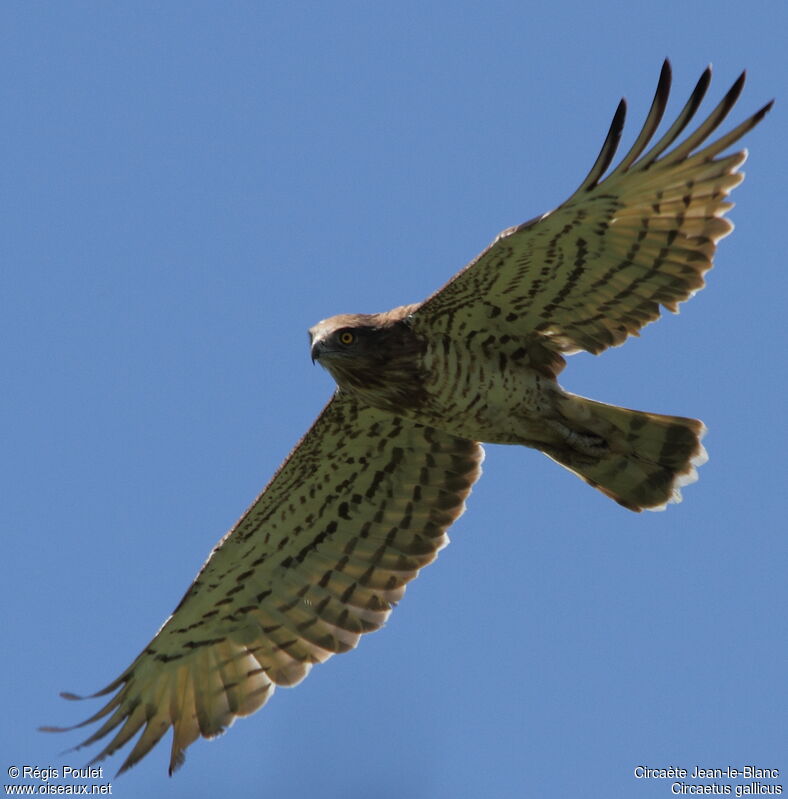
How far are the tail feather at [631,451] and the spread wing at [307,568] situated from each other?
94cm

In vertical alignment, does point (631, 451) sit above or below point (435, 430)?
below

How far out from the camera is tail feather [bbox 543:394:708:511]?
415 inches

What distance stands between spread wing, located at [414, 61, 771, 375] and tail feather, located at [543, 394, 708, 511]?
1.57ft

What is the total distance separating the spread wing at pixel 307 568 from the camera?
434 inches

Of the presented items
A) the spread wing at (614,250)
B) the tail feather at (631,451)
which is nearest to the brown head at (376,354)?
the spread wing at (614,250)

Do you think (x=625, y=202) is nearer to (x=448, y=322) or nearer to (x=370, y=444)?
(x=448, y=322)

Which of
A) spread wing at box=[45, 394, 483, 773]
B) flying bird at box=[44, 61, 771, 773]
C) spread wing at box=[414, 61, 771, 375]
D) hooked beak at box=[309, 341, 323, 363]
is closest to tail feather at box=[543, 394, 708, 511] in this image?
flying bird at box=[44, 61, 771, 773]

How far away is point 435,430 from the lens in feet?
36.5

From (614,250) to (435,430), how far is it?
1.89 metres

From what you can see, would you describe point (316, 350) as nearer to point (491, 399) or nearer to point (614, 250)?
point (491, 399)

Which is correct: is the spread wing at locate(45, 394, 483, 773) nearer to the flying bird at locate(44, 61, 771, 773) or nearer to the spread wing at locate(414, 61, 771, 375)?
the flying bird at locate(44, 61, 771, 773)

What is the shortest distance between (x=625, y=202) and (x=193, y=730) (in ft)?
14.8

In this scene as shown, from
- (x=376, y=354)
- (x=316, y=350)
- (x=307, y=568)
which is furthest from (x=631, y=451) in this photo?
(x=307, y=568)

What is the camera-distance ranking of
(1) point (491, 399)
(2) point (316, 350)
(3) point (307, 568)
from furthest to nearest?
(3) point (307, 568) → (1) point (491, 399) → (2) point (316, 350)
